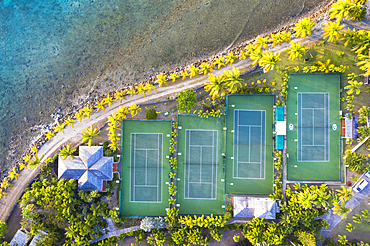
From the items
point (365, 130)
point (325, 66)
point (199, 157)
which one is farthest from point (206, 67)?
point (365, 130)

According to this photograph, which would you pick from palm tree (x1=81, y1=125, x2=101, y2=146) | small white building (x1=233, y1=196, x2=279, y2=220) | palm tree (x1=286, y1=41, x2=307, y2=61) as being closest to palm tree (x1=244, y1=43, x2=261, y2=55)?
palm tree (x1=286, y1=41, x2=307, y2=61)

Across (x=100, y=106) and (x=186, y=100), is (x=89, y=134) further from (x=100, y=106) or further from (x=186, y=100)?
(x=186, y=100)

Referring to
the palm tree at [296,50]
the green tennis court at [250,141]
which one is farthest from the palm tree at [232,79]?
the palm tree at [296,50]

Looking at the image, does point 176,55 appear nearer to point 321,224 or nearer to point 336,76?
point 336,76

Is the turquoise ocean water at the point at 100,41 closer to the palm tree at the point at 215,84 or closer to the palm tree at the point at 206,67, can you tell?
the palm tree at the point at 206,67

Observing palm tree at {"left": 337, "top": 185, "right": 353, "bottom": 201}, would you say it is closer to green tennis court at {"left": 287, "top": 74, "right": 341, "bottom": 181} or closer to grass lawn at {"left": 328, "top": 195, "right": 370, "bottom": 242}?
green tennis court at {"left": 287, "top": 74, "right": 341, "bottom": 181}
